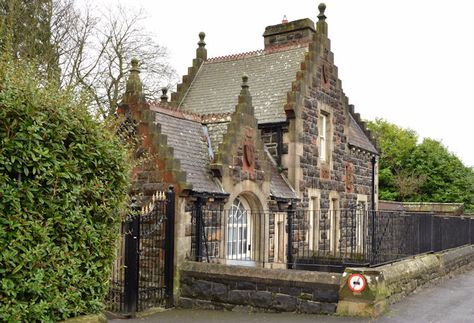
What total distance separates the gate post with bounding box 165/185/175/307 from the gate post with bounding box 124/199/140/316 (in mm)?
917

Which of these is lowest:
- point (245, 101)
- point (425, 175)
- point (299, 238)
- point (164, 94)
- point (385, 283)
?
point (385, 283)

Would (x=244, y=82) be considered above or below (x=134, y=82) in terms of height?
above

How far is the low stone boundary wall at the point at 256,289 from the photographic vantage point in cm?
1012

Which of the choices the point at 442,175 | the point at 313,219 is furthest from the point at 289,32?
the point at 442,175

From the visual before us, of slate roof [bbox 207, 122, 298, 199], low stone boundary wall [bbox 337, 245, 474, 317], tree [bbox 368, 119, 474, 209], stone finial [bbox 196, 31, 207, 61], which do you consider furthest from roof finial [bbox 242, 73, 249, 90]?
tree [bbox 368, 119, 474, 209]

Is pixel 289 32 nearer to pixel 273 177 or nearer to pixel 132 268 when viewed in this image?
pixel 273 177

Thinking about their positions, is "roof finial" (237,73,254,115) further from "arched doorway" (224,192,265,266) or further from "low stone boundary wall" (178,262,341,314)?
"low stone boundary wall" (178,262,341,314)

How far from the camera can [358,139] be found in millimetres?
22469

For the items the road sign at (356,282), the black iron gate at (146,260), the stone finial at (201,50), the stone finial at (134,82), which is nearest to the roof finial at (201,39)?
the stone finial at (201,50)

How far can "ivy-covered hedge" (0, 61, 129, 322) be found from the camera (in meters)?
5.27

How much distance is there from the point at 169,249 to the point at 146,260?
78 cm

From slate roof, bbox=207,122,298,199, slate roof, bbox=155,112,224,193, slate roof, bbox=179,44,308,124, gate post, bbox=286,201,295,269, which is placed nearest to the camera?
slate roof, bbox=155,112,224,193

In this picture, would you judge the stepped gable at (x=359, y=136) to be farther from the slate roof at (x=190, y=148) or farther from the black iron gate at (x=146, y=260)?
the black iron gate at (x=146, y=260)

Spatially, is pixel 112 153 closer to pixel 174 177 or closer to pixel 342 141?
pixel 174 177
